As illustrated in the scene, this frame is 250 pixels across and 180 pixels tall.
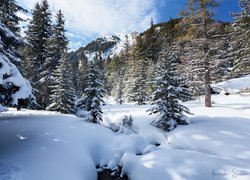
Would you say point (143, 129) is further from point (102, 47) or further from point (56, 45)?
point (102, 47)

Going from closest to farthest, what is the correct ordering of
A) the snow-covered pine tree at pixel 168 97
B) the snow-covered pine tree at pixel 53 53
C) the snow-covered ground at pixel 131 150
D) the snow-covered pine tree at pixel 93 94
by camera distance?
1. the snow-covered ground at pixel 131 150
2. the snow-covered pine tree at pixel 168 97
3. the snow-covered pine tree at pixel 93 94
4. the snow-covered pine tree at pixel 53 53

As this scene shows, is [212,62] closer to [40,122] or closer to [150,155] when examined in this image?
[150,155]

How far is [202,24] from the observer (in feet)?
53.1

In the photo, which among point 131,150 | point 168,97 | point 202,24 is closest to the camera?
point 131,150

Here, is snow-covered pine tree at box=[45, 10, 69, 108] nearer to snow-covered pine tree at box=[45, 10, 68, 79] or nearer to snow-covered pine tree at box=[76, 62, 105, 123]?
snow-covered pine tree at box=[45, 10, 68, 79]

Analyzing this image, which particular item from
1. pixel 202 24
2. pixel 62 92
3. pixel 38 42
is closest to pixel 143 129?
pixel 62 92

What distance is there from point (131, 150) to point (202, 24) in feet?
40.1

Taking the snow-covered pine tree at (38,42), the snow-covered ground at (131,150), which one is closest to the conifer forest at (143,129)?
the snow-covered ground at (131,150)

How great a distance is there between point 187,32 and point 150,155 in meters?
12.4

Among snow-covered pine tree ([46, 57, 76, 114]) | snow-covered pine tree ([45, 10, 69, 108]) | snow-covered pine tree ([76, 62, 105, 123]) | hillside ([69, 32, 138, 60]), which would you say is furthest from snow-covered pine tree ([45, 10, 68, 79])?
hillside ([69, 32, 138, 60])

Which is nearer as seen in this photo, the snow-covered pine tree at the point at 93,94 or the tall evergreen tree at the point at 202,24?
the snow-covered pine tree at the point at 93,94

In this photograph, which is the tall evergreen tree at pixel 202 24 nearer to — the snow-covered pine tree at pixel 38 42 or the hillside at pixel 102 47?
the snow-covered pine tree at pixel 38 42

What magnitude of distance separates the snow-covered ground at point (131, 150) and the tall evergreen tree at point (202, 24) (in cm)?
414

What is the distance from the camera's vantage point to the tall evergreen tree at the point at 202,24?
15.6 metres
